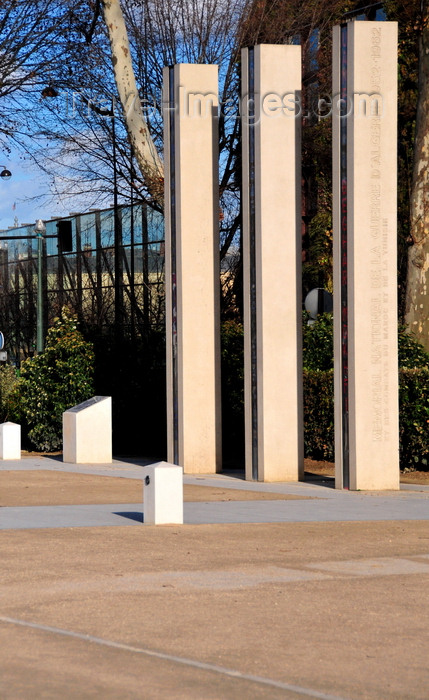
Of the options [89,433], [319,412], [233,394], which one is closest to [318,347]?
[319,412]

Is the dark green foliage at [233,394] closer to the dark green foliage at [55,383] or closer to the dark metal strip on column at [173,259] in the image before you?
the dark green foliage at [55,383]

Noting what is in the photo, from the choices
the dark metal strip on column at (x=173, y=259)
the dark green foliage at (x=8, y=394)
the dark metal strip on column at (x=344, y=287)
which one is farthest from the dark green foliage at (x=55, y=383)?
the dark metal strip on column at (x=344, y=287)

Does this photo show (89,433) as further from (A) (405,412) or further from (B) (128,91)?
(B) (128,91)

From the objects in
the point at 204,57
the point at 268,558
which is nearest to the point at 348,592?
the point at 268,558

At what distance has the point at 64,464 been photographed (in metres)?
20.1

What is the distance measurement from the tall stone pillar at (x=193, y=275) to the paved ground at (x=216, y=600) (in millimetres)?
3741

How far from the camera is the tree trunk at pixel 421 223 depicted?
846 inches

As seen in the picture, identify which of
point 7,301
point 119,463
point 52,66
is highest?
point 52,66

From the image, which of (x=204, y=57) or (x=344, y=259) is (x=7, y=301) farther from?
(x=344, y=259)

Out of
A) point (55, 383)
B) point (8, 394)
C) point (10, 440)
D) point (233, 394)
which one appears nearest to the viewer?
point (10, 440)

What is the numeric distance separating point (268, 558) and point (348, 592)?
159cm

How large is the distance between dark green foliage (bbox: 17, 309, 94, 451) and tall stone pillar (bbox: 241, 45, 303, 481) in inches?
287

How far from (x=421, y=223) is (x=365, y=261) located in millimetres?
6340

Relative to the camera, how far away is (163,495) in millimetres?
11812
